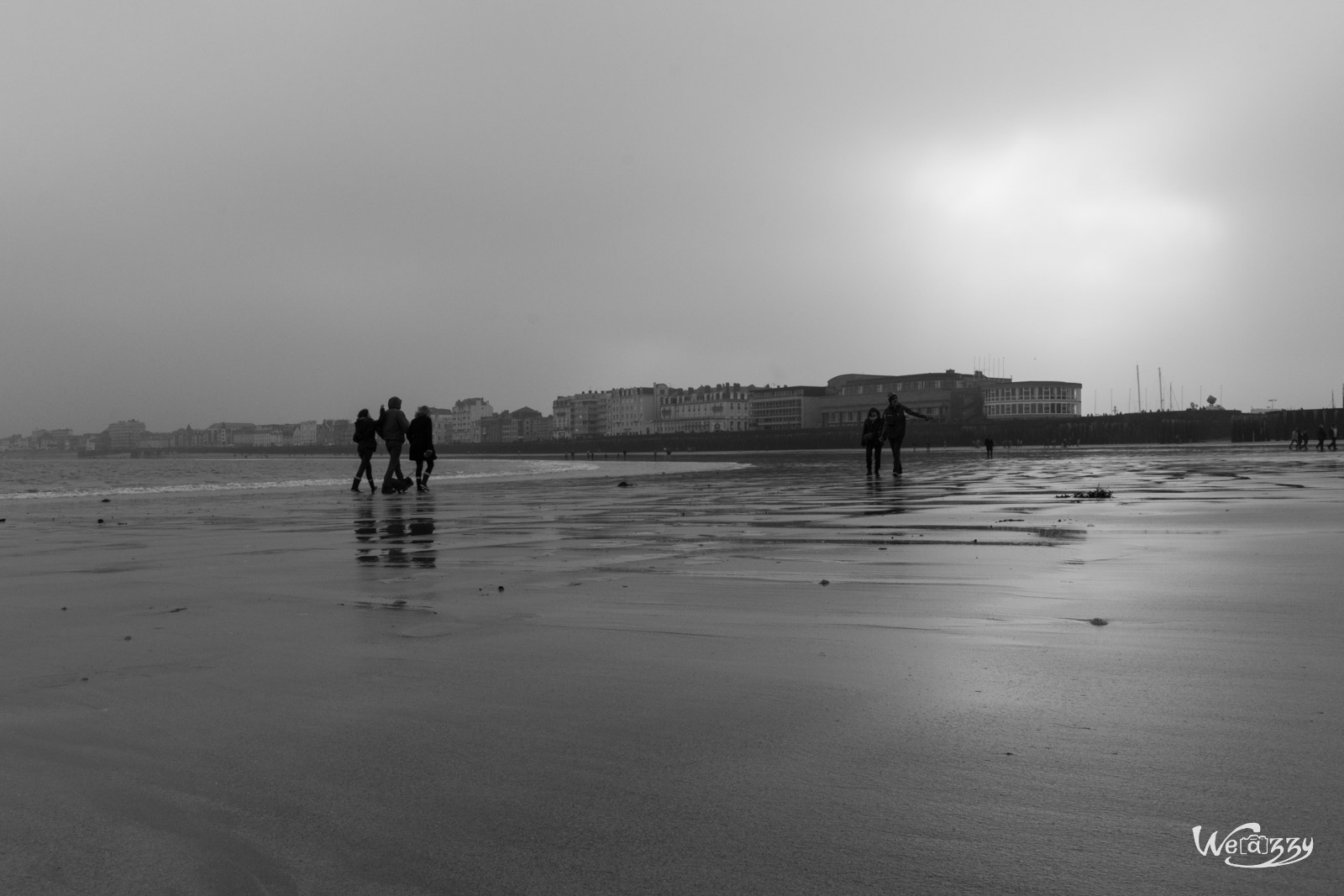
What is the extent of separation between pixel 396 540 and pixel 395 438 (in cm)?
1155

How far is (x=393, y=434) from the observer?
2111 cm

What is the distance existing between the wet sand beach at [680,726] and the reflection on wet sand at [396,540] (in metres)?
0.93

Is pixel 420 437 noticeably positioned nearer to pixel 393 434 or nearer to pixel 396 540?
pixel 393 434

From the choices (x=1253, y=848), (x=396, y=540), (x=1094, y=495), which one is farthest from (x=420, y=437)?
(x=1253, y=848)

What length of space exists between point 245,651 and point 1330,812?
13.1 ft

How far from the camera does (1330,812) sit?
2305 mm

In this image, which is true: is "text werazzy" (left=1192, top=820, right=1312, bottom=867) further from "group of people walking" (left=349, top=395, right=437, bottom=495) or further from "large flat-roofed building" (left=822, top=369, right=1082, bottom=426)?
"large flat-roofed building" (left=822, top=369, right=1082, bottom=426)

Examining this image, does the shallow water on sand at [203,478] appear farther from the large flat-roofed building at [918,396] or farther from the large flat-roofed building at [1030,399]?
the large flat-roofed building at [1030,399]

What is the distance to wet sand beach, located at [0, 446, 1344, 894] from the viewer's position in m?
2.21

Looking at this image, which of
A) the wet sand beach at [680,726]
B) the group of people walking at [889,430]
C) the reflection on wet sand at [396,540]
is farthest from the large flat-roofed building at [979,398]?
the wet sand beach at [680,726]

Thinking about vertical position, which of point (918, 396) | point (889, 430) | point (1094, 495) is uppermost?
point (918, 396)

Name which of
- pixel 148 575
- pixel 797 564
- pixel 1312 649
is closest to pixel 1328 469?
pixel 797 564

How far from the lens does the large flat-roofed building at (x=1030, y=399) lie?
152 m

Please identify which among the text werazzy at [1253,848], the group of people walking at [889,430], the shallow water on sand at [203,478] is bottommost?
the shallow water on sand at [203,478]
